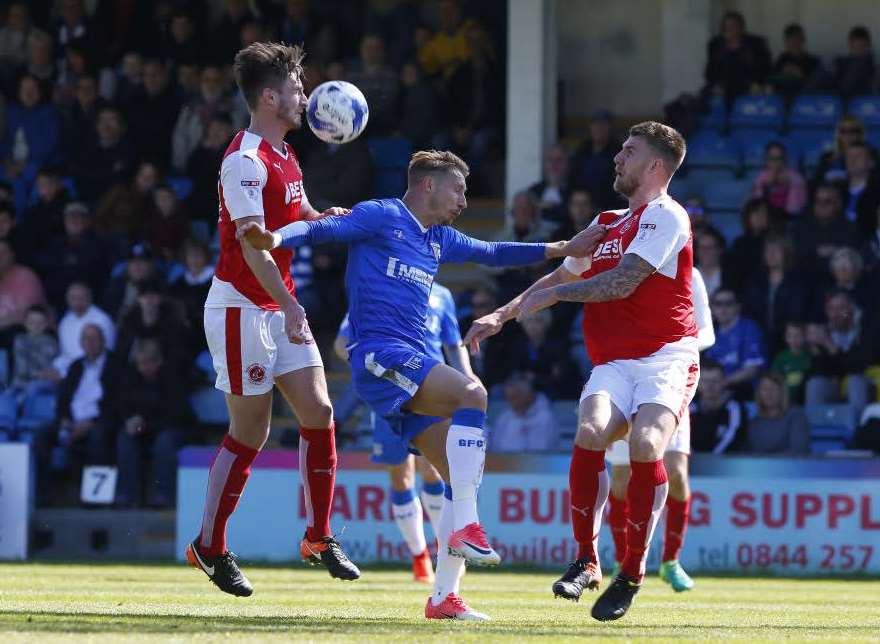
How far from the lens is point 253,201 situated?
8320 mm

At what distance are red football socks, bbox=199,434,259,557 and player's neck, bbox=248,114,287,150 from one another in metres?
1.49

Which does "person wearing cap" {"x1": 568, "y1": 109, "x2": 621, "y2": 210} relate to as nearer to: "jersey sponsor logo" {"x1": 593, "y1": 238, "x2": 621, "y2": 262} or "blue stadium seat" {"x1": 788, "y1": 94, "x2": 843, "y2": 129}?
"blue stadium seat" {"x1": 788, "y1": 94, "x2": 843, "y2": 129}

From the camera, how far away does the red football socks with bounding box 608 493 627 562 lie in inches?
401

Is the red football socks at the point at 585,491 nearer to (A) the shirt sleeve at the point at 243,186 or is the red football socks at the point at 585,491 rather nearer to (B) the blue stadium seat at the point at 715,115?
(A) the shirt sleeve at the point at 243,186

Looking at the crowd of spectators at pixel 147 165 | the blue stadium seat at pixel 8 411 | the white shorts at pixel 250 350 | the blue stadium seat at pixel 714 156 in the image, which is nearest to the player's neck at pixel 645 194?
the white shorts at pixel 250 350

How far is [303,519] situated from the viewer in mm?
15211

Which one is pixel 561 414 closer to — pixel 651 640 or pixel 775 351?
pixel 775 351

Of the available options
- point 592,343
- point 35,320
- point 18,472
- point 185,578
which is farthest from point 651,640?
point 35,320

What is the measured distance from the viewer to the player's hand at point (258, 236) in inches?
316

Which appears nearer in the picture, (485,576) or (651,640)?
(651,640)

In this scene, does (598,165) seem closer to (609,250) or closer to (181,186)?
(181,186)

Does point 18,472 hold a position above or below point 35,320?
below

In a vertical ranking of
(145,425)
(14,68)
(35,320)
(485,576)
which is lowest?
(485,576)

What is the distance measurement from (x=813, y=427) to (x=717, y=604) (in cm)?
553
